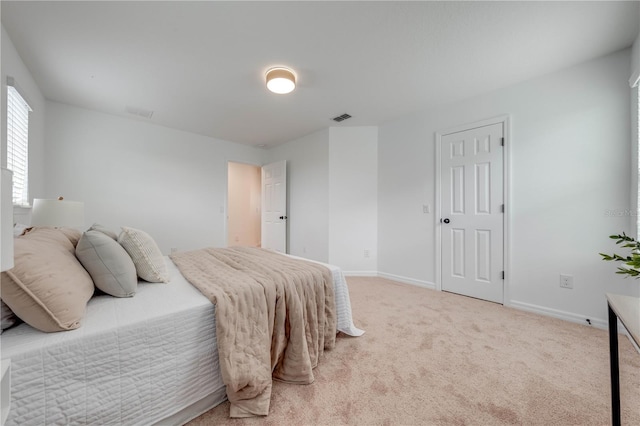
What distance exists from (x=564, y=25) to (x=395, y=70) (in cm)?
117

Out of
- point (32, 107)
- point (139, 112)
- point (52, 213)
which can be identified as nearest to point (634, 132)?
point (52, 213)

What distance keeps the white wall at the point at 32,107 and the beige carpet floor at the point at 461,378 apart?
108 inches

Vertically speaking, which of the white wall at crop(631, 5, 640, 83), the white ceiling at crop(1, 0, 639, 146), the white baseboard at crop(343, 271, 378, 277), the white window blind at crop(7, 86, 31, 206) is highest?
the white ceiling at crop(1, 0, 639, 146)

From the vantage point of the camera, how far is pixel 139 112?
312 centimetres

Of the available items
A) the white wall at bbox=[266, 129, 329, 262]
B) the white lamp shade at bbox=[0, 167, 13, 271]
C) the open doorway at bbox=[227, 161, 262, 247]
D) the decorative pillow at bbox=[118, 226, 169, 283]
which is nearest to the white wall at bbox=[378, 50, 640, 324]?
the white wall at bbox=[266, 129, 329, 262]

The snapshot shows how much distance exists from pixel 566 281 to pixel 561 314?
309 millimetres

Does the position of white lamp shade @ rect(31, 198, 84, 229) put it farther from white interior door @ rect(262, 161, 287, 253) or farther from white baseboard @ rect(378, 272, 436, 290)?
white baseboard @ rect(378, 272, 436, 290)

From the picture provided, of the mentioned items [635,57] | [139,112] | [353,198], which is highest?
[139,112]

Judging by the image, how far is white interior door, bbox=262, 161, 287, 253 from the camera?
444 cm

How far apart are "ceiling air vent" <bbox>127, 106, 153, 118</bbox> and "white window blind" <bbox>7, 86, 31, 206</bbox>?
0.92m

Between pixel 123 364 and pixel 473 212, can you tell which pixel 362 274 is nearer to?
pixel 473 212

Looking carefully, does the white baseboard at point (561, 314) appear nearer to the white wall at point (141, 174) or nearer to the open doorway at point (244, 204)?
the white wall at point (141, 174)

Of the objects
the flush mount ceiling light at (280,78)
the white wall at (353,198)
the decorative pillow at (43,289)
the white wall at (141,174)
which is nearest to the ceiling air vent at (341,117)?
the white wall at (353,198)

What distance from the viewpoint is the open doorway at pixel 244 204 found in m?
5.93
